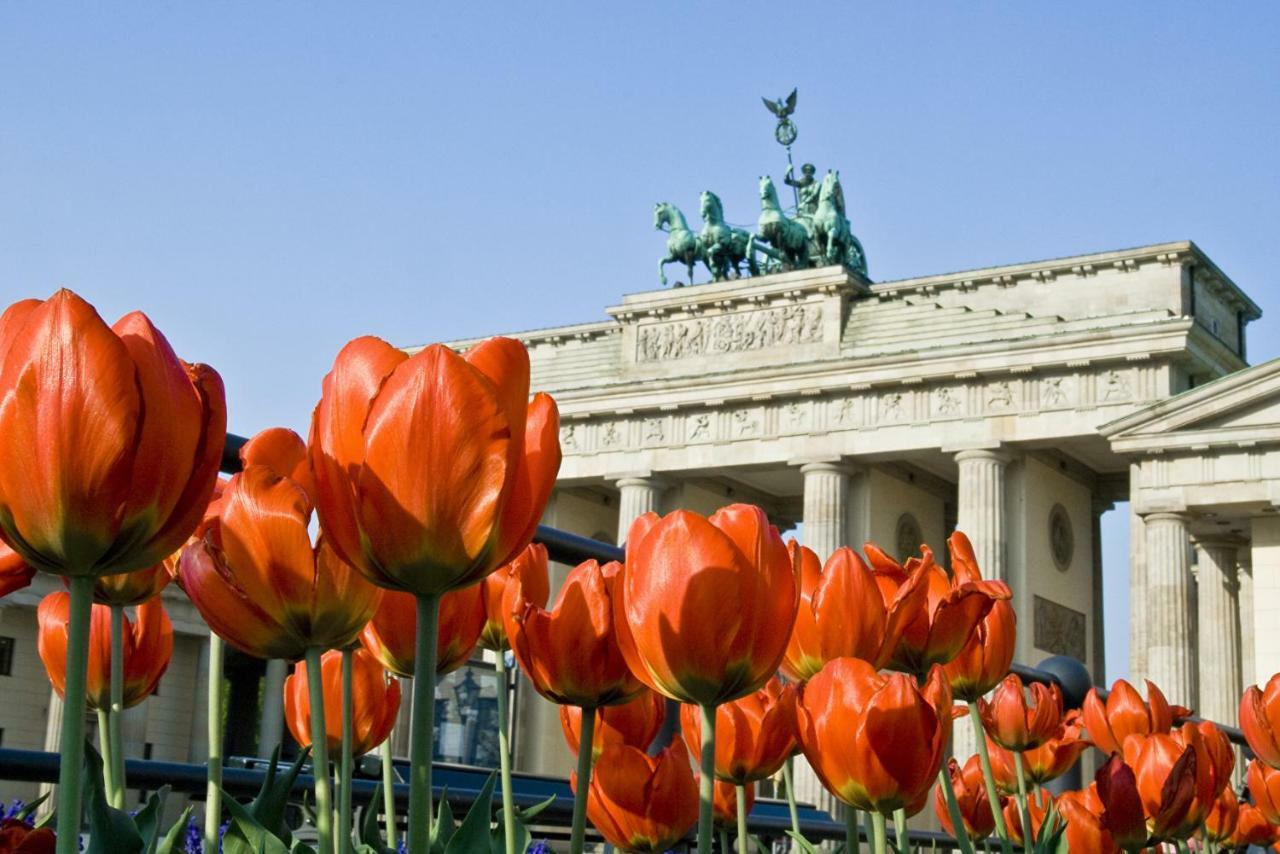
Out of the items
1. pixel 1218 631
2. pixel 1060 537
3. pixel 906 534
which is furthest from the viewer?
pixel 906 534

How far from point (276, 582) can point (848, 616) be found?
0.81 metres

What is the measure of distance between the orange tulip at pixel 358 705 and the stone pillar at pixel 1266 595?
33731 millimetres

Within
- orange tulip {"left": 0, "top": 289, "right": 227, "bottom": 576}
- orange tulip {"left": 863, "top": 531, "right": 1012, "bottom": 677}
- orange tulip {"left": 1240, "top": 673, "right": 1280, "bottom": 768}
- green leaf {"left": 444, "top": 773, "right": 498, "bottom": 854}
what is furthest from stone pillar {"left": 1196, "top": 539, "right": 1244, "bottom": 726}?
orange tulip {"left": 0, "top": 289, "right": 227, "bottom": 576}

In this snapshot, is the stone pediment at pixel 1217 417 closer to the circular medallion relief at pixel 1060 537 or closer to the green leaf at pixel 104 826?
the circular medallion relief at pixel 1060 537

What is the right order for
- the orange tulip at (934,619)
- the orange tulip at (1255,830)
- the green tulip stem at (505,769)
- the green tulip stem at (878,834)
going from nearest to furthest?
the green tulip stem at (505,769) → the green tulip stem at (878,834) → the orange tulip at (934,619) → the orange tulip at (1255,830)

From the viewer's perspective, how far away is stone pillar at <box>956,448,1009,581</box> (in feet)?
127

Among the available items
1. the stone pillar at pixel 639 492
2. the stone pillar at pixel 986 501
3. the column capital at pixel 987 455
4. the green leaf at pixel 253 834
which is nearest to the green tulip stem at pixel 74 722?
the green leaf at pixel 253 834

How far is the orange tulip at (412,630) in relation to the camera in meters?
1.93

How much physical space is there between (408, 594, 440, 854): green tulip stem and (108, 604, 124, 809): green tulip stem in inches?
18.4

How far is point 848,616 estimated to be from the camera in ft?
7.20

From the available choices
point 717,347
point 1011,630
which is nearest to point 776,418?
point 717,347

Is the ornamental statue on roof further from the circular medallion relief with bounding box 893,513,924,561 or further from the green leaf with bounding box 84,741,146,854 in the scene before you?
the green leaf with bounding box 84,741,146,854

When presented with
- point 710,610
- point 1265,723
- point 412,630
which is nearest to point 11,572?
point 412,630

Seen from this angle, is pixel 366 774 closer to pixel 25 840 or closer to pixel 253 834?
pixel 253 834
